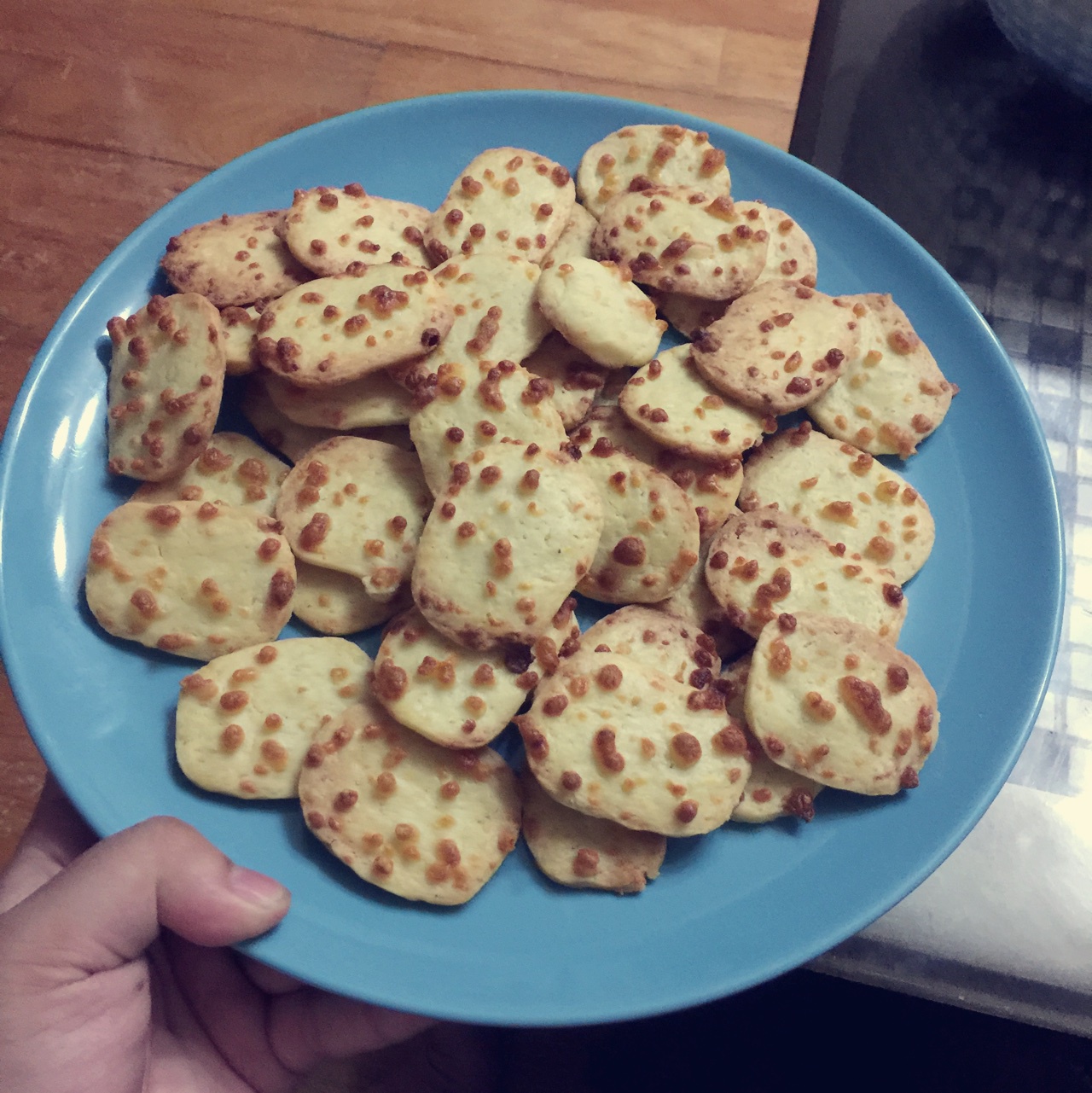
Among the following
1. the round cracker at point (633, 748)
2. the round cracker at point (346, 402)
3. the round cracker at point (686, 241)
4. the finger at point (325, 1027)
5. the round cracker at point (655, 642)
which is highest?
the round cracker at point (686, 241)

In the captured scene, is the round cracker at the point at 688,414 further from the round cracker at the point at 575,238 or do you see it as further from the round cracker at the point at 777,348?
the round cracker at the point at 575,238

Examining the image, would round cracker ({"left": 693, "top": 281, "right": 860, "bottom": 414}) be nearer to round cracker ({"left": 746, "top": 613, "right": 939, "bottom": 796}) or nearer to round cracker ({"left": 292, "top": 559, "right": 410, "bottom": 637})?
round cracker ({"left": 746, "top": 613, "right": 939, "bottom": 796})

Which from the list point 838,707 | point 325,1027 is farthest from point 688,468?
point 325,1027

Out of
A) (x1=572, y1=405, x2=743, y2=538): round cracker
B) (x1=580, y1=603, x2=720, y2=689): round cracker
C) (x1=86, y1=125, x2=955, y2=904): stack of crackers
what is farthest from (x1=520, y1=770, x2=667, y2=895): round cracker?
(x1=572, y1=405, x2=743, y2=538): round cracker

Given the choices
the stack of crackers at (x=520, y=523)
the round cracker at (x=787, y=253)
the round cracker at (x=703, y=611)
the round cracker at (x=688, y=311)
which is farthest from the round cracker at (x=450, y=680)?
the round cracker at (x=787, y=253)

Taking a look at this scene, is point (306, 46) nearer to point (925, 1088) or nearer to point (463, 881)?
point (463, 881)
